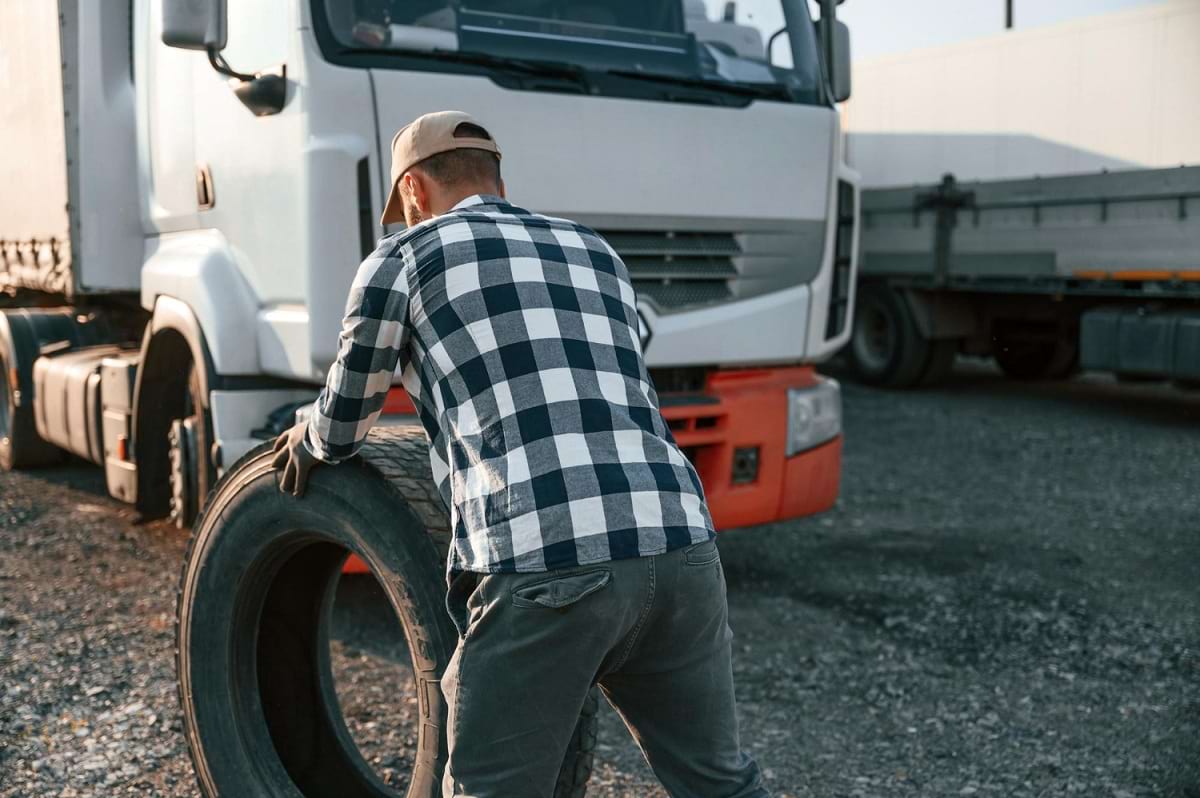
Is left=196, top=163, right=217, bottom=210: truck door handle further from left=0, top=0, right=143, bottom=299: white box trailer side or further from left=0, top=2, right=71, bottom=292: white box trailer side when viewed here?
left=0, top=2, right=71, bottom=292: white box trailer side

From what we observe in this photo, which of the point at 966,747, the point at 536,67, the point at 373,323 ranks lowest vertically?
the point at 966,747

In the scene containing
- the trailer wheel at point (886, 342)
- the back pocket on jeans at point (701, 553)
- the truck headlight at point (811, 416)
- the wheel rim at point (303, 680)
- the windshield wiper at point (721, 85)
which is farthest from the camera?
the trailer wheel at point (886, 342)

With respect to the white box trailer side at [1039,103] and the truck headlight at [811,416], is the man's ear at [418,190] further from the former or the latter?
the white box trailer side at [1039,103]

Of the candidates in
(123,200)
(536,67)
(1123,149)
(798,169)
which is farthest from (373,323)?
(1123,149)

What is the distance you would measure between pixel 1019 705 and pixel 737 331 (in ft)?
5.88

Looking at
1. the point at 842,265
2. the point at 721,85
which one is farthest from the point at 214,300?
the point at 842,265

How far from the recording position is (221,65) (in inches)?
167

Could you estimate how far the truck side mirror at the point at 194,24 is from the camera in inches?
161

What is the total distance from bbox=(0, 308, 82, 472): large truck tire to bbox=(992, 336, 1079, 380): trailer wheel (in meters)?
9.17

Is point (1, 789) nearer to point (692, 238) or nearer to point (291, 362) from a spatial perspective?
point (291, 362)

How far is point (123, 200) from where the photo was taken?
5637 mm

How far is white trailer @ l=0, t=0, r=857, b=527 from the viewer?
13.9 feet

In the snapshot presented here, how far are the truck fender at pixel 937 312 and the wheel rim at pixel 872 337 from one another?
1.45 feet

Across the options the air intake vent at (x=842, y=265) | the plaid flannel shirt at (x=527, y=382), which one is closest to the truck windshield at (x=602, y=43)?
the air intake vent at (x=842, y=265)
